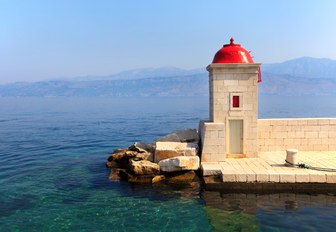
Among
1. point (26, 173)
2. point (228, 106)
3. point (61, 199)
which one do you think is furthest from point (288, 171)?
point (26, 173)

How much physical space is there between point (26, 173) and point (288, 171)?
12.4 meters

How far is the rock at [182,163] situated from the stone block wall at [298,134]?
3.77 m

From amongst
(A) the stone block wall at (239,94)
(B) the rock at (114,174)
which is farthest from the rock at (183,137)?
(B) the rock at (114,174)

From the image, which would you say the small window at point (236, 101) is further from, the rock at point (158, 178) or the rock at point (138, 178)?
the rock at point (138, 178)

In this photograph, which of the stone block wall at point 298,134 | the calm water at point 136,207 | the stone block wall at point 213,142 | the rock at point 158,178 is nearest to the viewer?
the calm water at point 136,207

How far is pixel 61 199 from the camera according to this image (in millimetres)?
12047

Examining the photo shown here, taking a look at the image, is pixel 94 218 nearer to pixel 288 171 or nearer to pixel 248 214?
pixel 248 214

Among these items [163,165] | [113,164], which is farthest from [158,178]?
[113,164]

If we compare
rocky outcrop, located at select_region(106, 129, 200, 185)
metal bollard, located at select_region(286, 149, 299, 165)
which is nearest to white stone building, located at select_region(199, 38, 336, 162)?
rocky outcrop, located at select_region(106, 129, 200, 185)

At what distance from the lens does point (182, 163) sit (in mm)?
13055

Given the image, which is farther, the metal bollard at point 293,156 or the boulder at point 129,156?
the boulder at point 129,156

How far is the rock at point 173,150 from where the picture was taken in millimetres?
13594

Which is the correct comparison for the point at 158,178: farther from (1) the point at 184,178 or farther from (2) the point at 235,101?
(2) the point at 235,101

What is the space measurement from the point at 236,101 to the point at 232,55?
6.88 feet
